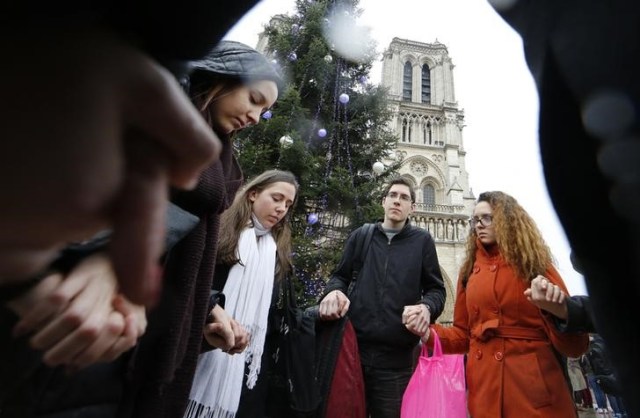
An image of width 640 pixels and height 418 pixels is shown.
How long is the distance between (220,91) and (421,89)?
2614 cm

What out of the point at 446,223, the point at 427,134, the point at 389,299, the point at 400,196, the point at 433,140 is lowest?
the point at 389,299

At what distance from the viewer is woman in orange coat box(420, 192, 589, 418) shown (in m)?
1.49

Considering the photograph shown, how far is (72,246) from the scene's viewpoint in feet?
1.41

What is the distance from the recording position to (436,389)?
1.83 metres

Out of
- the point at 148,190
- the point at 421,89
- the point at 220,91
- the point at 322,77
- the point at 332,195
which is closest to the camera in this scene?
the point at 148,190

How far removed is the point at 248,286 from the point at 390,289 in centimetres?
78

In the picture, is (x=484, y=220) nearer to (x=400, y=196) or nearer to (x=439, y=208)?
(x=400, y=196)

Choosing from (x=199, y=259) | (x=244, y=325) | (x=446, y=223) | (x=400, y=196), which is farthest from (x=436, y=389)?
(x=446, y=223)

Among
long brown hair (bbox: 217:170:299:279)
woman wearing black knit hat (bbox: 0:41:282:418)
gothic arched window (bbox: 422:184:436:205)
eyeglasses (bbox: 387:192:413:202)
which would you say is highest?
gothic arched window (bbox: 422:184:436:205)

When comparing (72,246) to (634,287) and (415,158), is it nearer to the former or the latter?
(634,287)

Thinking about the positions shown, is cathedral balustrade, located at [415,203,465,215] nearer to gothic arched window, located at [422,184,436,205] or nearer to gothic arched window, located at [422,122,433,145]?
gothic arched window, located at [422,184,436,205]

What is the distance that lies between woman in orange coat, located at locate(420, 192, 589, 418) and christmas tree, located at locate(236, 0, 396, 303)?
10.2 feet

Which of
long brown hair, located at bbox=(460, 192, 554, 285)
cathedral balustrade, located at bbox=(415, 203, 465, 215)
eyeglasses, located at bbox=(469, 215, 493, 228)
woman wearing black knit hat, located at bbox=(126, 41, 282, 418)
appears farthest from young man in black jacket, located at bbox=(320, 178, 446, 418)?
cathedral balustrade, located at bbox=(415, 203, 465, 215)

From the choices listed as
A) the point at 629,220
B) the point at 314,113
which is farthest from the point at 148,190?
the point at 314,113
